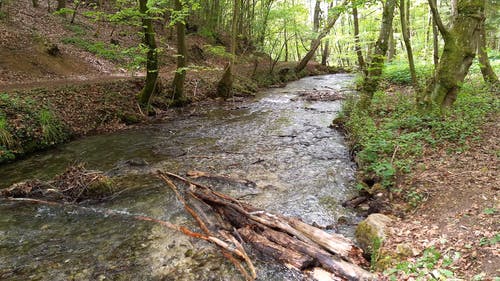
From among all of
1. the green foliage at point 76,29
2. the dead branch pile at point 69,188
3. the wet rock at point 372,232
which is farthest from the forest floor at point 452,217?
the green foliage at point 76,29

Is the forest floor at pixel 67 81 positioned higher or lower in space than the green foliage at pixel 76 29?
lower

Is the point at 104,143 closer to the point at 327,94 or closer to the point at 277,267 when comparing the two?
the point at 277,267

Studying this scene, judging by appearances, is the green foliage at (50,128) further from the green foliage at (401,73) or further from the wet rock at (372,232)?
the green foliage at (401,73)

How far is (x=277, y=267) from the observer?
4.38 metres

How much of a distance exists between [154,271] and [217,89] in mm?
14469

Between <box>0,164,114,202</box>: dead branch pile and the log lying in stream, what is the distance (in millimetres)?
2367

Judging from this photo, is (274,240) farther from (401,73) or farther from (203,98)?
(401,73)

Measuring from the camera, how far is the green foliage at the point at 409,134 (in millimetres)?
6781

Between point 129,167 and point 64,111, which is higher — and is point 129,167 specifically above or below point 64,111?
below

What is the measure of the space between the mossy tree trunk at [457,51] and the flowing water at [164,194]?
3.08 meters

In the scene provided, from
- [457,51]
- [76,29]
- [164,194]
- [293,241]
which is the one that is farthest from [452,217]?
[76,29]

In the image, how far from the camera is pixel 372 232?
4805 mm

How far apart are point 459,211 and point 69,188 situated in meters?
7.06

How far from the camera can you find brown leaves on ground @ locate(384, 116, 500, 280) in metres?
3.81
